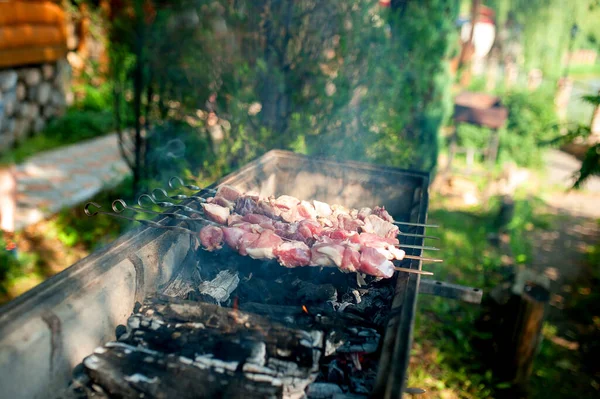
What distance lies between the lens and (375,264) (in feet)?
8.21

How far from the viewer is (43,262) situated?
538 cm

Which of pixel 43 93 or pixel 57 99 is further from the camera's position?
pixel 57 99

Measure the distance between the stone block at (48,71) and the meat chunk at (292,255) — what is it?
31.1 feet

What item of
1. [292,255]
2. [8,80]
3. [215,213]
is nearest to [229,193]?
[215,213]

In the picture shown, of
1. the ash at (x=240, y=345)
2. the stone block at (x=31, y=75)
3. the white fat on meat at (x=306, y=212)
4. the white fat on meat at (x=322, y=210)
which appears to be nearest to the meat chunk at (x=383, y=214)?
the white fat on meat at (x=322, y=210)

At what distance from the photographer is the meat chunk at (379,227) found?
9.84 ft

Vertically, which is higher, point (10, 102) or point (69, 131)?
point (10, 102)

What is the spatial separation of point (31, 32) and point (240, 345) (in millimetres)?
9107

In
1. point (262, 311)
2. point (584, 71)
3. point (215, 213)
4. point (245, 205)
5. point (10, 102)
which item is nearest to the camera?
point (262, 311)

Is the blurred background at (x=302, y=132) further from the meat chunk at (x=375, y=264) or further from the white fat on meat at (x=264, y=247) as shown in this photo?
the white fat on meat at (x=264, y=247)

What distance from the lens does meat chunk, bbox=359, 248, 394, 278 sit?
8.16ft

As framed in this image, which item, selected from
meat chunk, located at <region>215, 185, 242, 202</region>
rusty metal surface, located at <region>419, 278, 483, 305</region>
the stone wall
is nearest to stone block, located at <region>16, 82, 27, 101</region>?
the stone wall

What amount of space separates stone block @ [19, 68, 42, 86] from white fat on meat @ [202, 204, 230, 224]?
27.4ft

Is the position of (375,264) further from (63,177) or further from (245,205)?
(63,177)
